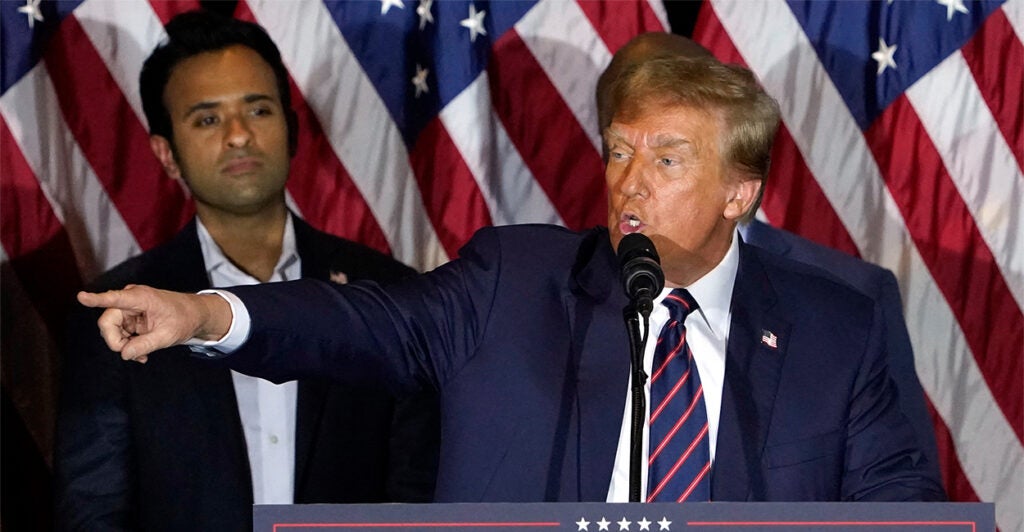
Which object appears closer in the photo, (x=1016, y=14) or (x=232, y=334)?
(x=232, y=334)

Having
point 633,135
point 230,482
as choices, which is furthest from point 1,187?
point 633,135

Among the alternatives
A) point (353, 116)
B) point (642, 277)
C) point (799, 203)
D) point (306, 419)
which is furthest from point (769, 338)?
point (353, 116)

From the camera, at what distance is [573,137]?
3.83 metres

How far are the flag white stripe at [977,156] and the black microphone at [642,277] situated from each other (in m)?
2.16

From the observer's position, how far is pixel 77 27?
3.72 metres

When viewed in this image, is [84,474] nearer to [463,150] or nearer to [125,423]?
[125,423]

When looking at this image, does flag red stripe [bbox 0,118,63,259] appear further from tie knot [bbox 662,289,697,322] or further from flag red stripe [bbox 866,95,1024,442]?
flag red stripe [bbox 866,95,1024,442]

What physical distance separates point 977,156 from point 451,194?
1363 mm

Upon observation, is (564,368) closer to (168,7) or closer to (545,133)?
(545,133)

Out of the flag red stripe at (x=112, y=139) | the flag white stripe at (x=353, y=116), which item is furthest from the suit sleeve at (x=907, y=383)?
the flag red stripe at (x=112, y=139)

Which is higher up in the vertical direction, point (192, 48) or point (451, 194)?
point (192, 48)

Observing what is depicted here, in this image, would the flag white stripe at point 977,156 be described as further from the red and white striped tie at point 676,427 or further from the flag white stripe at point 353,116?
the red and white striped tie at point 676,427

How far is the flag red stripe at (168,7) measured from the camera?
3758 millimetres

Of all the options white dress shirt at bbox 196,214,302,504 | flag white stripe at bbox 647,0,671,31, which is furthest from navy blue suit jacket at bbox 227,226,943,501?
flag white stripe at bbox 647,0,671,31
